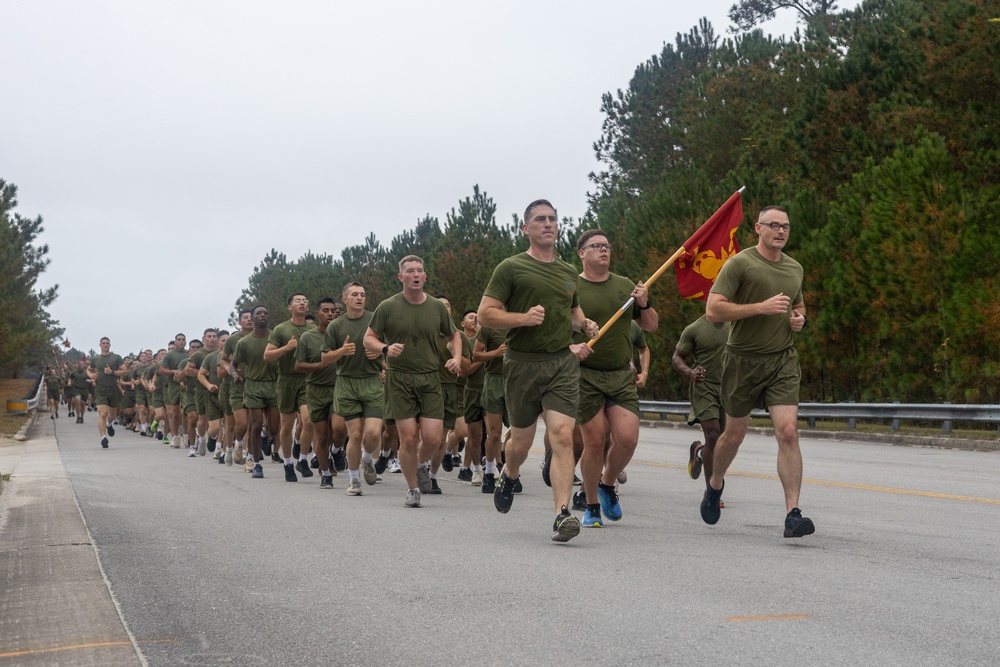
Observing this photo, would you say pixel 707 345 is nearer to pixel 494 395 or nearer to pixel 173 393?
pixel 494 395

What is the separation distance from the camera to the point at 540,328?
941 centimetres

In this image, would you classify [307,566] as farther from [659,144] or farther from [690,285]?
[659,144]

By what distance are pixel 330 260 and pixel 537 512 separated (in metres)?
133

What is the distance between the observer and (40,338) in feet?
187

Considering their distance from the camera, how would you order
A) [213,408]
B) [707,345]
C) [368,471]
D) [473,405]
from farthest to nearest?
[213,408]
[473,405]
[368,471]
[707,345]

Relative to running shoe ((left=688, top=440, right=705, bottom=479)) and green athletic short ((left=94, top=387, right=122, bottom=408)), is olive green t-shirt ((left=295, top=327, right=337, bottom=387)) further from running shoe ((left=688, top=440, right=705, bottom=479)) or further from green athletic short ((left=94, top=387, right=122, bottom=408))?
green athletic short ((left=94, top=387, right=122, bottom=408))

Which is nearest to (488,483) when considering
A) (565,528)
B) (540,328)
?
(540,328)

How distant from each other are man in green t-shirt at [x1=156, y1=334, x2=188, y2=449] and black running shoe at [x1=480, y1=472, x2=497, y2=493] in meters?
12.8

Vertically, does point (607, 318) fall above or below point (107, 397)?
above

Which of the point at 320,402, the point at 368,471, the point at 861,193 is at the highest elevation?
the point at 861,193

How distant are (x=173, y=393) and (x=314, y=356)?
12571mm

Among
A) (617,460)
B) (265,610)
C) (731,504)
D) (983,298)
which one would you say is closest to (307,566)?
(265,610)

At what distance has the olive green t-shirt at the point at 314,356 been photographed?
15258mm

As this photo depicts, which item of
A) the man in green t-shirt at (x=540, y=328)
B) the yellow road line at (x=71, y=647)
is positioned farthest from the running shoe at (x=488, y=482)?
the yellow road line at (x=71, y=647)
